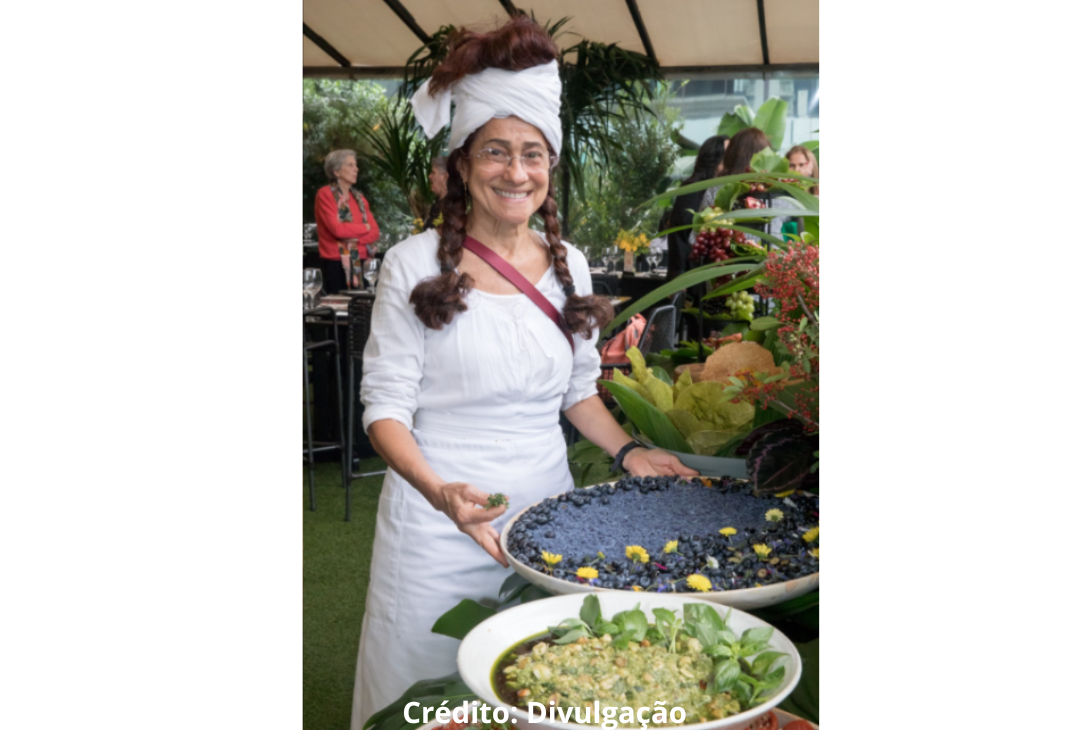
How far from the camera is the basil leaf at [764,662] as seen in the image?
0.62 m

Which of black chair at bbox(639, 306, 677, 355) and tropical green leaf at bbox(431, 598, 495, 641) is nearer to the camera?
tropical green leaf at bbox(431, 598, 495, 641)

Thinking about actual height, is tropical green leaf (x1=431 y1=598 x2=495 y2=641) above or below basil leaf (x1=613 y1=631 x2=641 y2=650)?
below

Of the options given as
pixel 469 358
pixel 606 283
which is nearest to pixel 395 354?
pixel 469 358

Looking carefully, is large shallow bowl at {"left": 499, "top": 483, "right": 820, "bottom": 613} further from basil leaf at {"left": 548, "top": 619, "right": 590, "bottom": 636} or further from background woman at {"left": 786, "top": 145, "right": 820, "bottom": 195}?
A: background woman at {"left": 786, "top": 145, "right": 820, "bottom": 195}

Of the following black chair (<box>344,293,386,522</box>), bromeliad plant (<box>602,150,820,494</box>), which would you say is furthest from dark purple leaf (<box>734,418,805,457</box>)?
black chair (<box>344,293,386,522</box>)

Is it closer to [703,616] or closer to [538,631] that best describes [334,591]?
[538,631]

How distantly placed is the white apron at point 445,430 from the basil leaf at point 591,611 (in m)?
0.24

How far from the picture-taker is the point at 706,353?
1.24 m

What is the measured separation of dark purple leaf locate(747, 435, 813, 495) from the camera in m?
0.81
